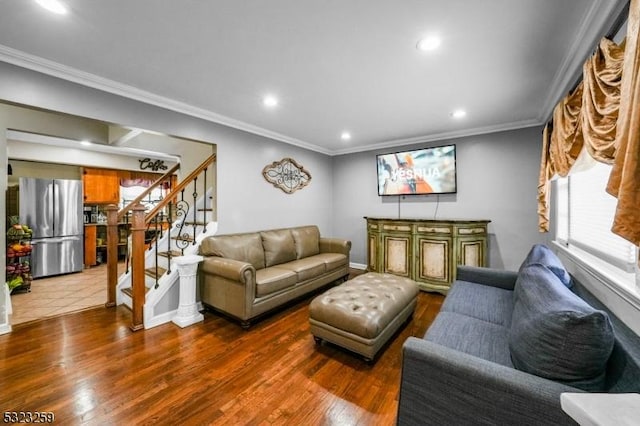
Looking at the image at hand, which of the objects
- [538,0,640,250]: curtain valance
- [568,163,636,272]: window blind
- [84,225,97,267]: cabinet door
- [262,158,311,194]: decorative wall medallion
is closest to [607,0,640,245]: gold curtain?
[538,0,640,250]: curtain valance

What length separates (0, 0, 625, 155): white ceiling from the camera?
1532mm

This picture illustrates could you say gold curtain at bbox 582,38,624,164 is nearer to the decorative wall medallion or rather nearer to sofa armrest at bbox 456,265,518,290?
sofa armrest at bbox 456,265,518,290

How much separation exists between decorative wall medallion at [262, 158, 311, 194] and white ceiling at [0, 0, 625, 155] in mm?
1107

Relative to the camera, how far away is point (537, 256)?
2061 mm

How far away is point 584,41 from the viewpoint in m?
1.74

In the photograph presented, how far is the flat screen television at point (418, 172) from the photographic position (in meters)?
4.03

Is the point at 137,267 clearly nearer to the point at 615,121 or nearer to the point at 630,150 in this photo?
the point at 630,150

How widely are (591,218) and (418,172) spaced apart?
7.77ft

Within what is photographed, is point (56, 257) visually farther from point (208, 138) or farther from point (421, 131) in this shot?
point (421, 131)

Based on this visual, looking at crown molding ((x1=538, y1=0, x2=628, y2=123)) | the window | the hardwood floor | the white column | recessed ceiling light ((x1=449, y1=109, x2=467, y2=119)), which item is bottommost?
the hardwood floor

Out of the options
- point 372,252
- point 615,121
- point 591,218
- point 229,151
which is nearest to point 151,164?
point 229,151

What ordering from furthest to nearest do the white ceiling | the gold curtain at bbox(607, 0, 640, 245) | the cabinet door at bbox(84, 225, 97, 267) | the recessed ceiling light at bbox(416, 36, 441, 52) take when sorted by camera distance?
the cabinet door at bbox(84, 225, 97, 267)
the recessed ceiling light at bbox(416, 36, 441, 52)
the white ceiling
the gold curtain at bbox(607, 0, 640, 245)

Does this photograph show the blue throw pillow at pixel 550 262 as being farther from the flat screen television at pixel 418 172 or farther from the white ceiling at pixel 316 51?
the flat screen television at pixel 418 172

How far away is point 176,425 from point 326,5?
260 cm
